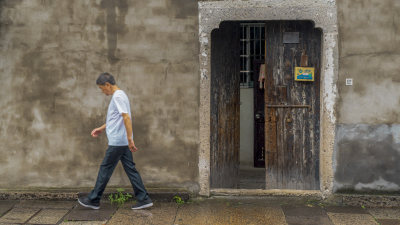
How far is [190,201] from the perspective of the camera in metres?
5.52

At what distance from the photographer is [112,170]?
511 centimetres

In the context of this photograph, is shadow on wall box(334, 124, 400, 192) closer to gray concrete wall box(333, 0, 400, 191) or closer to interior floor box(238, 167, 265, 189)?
gray concrete wall box(333, 0, 400, 191)

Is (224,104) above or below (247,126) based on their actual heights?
above

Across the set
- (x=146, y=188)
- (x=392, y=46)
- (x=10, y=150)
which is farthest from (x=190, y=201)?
(x=392, y=46)

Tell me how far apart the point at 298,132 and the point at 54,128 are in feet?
10.8

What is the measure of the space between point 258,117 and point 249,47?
4.65 feet

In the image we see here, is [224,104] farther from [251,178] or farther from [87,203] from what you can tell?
[87,203]

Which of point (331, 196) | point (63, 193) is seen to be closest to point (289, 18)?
point (331, 196)

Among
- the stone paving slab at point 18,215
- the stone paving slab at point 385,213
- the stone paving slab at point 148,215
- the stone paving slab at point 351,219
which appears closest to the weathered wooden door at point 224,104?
the stone paving slab at point 148,215

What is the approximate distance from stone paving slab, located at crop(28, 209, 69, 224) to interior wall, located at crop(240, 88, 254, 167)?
411cm

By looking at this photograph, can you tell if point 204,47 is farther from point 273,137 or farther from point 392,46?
point 392,46

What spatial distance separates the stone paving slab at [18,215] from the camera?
484cm

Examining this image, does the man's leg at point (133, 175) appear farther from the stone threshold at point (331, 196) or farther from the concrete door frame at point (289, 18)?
the stone threshold at point (331, 196)

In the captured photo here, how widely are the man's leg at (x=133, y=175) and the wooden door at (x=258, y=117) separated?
143 inches
